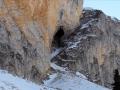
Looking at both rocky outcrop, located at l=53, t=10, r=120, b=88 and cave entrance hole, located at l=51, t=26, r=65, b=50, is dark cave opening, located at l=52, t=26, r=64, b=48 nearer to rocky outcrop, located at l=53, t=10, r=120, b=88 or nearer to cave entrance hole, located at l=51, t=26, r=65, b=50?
cave entrance hole, located at l=51, t=26, r=65, b=50

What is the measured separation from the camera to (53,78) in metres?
58.0

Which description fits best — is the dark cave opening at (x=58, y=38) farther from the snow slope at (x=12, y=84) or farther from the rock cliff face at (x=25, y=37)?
the snow slope at (x=12, y=84)

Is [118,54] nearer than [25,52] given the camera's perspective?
No

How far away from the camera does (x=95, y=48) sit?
274 ft

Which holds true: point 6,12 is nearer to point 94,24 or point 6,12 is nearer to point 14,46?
point 14,46

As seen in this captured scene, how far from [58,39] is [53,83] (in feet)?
→ 81.6

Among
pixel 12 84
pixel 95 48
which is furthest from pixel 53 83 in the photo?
pixel 95 48

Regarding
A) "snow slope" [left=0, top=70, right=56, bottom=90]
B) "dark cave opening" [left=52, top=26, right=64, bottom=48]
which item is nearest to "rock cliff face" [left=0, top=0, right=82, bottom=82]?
"snow slope" [left=0, top=70, right=56, bottom=90]

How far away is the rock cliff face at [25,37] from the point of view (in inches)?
1943

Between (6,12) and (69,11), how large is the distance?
30.6 metres

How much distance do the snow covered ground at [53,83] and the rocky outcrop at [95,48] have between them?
15341mm

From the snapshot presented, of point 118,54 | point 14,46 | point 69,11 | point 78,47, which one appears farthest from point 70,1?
point 14,46

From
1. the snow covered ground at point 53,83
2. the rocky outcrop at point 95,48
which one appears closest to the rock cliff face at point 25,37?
the snow covered ground at point 53,83

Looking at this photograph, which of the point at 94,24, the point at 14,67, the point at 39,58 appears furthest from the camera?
the point at 94,24
